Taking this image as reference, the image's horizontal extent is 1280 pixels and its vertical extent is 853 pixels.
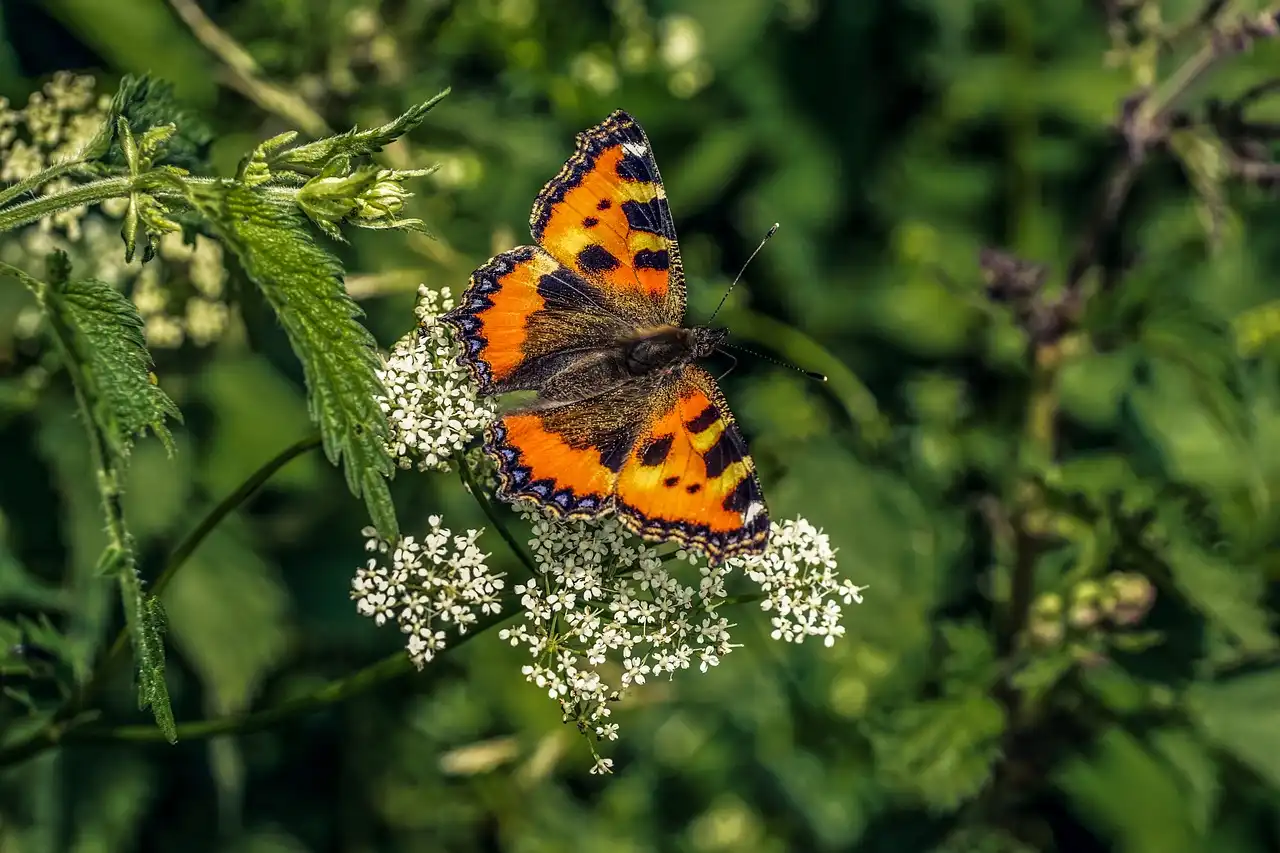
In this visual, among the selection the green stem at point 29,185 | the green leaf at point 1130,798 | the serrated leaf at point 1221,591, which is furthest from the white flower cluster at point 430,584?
the green leaf at point 1130,798

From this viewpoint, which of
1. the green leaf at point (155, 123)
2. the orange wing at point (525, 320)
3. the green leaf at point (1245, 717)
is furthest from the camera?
the green leaf at point (1245, 717)

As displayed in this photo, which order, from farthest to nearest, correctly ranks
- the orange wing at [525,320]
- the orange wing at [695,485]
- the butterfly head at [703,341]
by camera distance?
the butterfly head at [703,341], the orange wing at [525,320], the orange wing at [695,485]

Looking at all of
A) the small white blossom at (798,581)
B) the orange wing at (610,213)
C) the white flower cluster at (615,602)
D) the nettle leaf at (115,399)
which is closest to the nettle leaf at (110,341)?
the nettle leaf at (115,399)

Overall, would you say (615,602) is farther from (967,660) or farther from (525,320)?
(967,660)

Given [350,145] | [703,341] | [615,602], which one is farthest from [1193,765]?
[350,145]

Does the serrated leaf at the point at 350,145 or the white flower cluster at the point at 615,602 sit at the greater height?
the serrated leaf at the point at 350,145

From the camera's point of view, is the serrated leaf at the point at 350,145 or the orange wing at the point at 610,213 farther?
the orange wing at the point at 610,213

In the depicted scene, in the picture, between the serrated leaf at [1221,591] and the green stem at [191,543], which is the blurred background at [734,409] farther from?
the green stem at [191,543]

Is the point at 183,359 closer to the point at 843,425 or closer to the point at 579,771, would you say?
the point at 579,771

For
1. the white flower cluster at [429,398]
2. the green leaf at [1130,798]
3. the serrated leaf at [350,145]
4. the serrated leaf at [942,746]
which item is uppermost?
the serrated leaf at [350,145]
